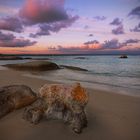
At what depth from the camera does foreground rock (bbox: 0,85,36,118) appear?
4.52 m

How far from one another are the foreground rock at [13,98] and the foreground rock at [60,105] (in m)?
0.59

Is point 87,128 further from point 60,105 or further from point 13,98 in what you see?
point 13,98

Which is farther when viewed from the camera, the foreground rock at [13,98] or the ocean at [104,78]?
the ocean at [104,78]

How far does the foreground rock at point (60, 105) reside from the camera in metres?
3.99

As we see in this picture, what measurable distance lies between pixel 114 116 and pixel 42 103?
202 cm

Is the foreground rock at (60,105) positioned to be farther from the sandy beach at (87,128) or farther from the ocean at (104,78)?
the ocean at (104,78)

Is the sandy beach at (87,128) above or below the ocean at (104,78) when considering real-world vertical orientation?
above

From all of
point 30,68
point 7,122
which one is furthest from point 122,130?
point 30,68

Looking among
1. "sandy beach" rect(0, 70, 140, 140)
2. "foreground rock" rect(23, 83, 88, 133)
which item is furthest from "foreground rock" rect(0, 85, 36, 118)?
"foreground rock" rect(23, 83, 88, 133)

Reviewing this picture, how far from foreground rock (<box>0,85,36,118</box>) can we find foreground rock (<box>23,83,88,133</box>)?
59cm

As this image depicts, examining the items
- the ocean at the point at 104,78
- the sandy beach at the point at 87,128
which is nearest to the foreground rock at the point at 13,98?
the sandy beach at the point at 87,128

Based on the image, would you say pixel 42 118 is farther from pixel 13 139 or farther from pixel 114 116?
pixel 114 116

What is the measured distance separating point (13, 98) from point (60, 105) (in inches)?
55.8

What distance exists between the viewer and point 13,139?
3.60 meters
